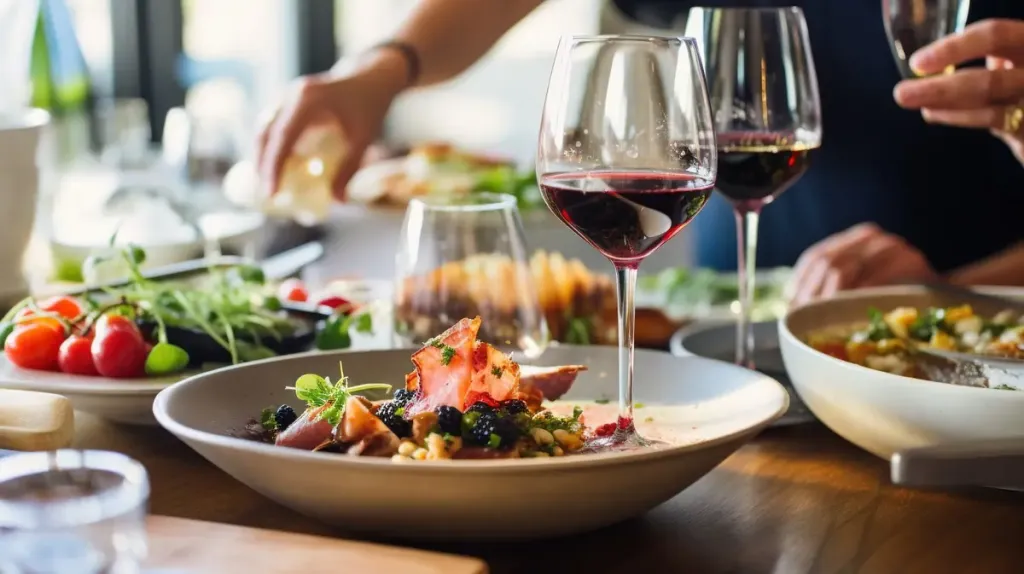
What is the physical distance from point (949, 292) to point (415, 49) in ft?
3.70

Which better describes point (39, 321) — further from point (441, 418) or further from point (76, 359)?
point (441, 418)

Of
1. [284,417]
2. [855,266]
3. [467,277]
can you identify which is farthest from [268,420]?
[855,266]

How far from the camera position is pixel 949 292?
1.48m

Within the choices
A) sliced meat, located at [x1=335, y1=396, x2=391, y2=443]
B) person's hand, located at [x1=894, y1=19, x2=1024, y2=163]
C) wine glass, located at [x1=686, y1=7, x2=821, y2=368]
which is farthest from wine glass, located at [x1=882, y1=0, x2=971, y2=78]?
sliced meat, located at [x1=335, y1=396, x2=391, y2=443]

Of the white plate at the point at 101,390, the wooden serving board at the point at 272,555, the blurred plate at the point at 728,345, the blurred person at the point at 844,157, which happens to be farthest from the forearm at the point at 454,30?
the wooden serving board at the point at 272,555

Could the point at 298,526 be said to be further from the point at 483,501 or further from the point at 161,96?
the point at 161,96

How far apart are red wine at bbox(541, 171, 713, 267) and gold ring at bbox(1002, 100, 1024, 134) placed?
0.71 meters

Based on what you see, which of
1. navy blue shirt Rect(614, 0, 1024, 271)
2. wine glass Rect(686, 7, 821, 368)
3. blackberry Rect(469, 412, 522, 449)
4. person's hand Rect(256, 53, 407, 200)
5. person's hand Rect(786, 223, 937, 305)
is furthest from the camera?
navy blue shirt Rect(614, 0, 1024, 271)

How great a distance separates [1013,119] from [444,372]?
96 cm

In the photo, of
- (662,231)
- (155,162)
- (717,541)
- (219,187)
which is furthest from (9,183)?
(219,187)

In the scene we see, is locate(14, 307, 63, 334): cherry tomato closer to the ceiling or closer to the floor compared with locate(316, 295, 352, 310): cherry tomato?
closer to the ceiling

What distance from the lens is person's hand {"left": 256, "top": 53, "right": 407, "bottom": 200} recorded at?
1914 mm

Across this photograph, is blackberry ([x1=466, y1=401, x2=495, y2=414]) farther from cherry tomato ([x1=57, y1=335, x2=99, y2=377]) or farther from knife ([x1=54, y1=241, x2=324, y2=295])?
knife ([x1=54, y1=241, x2=324, y2=295])

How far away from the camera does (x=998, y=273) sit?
239 centimetres
